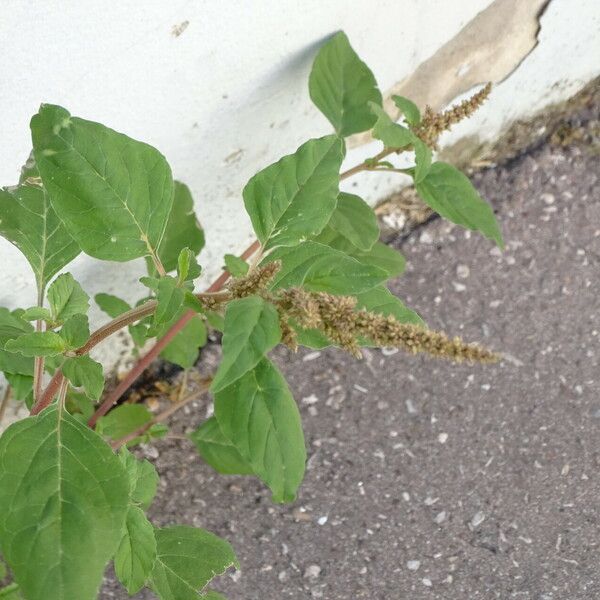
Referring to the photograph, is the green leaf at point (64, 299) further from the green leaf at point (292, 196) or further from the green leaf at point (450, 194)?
the green leaf at point (450, 194)

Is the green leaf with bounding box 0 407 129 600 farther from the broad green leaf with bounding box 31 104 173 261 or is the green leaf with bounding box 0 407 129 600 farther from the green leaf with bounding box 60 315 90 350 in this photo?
the broad green leaf with bounding box 31 104 173 261

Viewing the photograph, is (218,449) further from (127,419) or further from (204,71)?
(204,71)

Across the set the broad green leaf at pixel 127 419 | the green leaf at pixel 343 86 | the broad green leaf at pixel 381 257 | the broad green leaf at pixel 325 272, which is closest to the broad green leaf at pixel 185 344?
the broad green leaf at pixel 127 419

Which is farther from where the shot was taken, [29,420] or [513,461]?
[513,461]

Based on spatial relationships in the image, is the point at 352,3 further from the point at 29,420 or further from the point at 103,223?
the point at 29,420

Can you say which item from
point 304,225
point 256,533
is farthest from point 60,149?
point 256,533

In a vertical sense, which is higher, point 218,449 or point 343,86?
point 343,86

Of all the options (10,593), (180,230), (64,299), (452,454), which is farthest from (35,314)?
(452,454)
